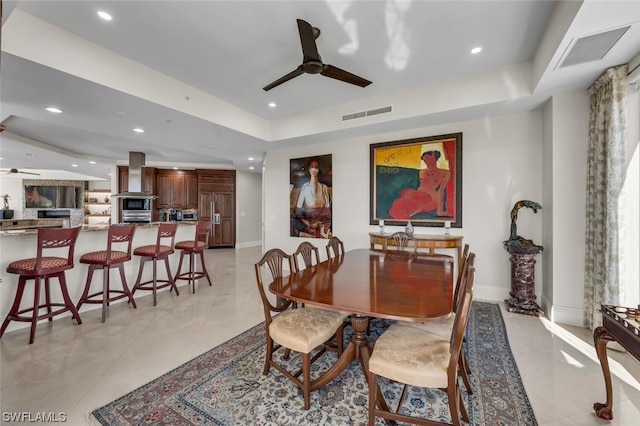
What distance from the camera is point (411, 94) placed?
11.8 ft

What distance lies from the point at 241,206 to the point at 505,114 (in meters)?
7.09

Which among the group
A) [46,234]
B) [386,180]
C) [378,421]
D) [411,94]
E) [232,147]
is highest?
[411,94]

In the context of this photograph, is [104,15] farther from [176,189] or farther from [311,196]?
[176,189]

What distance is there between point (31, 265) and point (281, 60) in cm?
327

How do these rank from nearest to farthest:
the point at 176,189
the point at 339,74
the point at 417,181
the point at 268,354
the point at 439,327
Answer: the point at 439,327, the point at 268,354, the point at 339,74, the point at 417,181, the point at 176,189

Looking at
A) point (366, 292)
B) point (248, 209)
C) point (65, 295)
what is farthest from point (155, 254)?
point (248, 209)

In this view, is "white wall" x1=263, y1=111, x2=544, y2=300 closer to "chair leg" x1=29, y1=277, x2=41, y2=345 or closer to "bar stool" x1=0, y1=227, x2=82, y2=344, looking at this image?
"bar stool" x1=0, y1=227, x2=82, y2=344

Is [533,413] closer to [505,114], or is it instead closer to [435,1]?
[435,1]

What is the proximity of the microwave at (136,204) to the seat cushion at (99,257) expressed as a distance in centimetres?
401

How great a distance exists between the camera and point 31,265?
257 cm

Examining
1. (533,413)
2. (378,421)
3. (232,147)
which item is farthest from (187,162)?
(533,413)

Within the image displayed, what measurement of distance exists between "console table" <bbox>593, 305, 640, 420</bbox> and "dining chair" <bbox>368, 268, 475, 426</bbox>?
2.74ft

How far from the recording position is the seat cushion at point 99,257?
120 inches

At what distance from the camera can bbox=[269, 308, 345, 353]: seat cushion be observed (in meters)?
1.69
